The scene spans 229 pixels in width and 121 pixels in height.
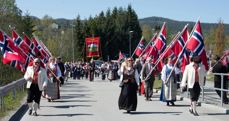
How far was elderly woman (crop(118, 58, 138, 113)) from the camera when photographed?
53.4 feet

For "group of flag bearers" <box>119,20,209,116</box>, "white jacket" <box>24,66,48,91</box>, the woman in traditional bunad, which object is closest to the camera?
"white jacket" <box>24,66,48,91</box>

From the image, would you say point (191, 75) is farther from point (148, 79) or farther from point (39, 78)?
point (148, 79)

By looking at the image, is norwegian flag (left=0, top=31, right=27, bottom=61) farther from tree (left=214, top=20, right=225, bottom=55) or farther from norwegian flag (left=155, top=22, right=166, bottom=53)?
tree (left=214, top=20, right=225, bottom=55)

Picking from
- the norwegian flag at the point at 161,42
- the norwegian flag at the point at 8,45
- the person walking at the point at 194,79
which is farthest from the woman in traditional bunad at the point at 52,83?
the person walking at the point at 194,79

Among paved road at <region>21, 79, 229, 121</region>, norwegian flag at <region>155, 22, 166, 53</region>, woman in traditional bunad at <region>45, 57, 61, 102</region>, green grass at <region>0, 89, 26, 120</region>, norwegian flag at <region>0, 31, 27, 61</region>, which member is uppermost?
norwegian flag at <region>155, 22, 166, 53</region>

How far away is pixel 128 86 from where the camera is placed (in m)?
16.4

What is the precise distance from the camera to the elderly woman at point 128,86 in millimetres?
16266

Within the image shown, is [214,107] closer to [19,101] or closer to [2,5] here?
[19,101]

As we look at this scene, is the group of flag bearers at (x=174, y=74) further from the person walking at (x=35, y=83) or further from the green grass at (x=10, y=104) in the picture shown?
the green grass at (x=10, y=104)

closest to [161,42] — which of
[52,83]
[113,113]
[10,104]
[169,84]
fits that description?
[169,84]

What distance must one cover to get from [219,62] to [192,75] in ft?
13.5

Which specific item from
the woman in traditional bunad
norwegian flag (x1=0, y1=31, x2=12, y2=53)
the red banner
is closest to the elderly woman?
norwegian flag (x1=0, y1=31, x2=12, y2=53)

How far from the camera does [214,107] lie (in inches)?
680

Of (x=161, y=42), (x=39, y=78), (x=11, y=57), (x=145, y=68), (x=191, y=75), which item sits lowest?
(x=39, y=78)
